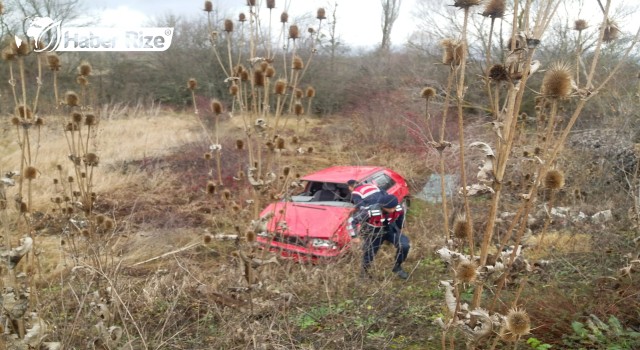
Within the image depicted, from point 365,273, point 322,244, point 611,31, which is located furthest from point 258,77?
point 322,244

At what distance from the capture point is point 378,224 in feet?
20.7

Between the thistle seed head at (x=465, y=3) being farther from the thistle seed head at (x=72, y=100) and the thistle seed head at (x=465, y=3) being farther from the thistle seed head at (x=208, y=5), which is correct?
the thistle seed head at (x=72, y=100)

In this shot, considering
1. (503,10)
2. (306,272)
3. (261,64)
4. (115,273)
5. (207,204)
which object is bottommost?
(207,204)

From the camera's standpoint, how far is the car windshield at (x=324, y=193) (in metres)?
7.98

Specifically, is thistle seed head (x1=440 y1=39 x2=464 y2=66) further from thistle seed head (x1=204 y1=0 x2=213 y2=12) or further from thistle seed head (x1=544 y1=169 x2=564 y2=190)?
thistle seed head (x1=204 y1=0 x2=213 y2=12)

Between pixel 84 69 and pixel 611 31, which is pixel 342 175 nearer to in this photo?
pixel 84 69

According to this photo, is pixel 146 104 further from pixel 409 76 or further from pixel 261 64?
pixel 261 64

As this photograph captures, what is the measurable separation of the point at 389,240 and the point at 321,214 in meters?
1.12

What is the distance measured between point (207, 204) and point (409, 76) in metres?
13.5

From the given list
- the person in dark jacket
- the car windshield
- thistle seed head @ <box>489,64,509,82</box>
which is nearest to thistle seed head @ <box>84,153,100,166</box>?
the person in dark jacket

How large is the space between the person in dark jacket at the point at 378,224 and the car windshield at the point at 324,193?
135cm

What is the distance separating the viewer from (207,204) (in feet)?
35.9

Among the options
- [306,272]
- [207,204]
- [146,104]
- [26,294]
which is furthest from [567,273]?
[146,104]

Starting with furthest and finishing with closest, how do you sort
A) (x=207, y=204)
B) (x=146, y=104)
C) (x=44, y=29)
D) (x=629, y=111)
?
(x=146, y=104), (x=207, y=204), (x=629, y=111), (x=44, y=29)
